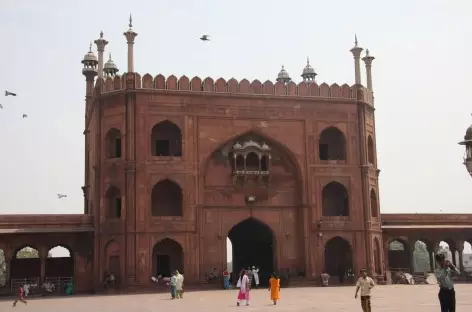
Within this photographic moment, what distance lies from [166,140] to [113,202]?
131 inches

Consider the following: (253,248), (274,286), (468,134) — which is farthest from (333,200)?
(468,134)

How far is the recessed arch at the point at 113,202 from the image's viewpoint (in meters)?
26.1

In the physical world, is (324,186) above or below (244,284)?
above

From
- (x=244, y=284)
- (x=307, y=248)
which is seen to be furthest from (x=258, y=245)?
(x=244, y=284)

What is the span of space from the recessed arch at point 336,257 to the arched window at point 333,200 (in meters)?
1.23

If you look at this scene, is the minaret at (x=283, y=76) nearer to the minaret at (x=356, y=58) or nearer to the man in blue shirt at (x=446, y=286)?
the minaret at (x=356, y=58)

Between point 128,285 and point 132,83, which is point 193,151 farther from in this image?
point 128,285

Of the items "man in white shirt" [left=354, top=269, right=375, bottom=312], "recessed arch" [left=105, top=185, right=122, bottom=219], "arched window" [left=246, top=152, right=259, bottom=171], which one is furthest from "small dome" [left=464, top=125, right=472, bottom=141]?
"recessed arch" [left=105, top=185, right=122, bottom=219]

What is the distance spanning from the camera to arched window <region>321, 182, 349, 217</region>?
2862 centimetres

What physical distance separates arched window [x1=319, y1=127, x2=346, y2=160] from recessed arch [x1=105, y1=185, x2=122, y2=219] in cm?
906

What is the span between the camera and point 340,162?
91.4ft

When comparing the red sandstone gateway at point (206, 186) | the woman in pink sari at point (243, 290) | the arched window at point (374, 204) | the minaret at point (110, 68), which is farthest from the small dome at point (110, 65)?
the woman in pink sari at point (243, 290)

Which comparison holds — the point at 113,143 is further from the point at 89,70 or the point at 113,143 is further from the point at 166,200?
the point at 89,70

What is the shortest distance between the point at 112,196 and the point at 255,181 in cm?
569
